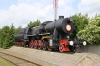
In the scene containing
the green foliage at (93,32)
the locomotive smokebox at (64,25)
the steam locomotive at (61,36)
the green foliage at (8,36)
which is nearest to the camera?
the green foliage at (93,32)

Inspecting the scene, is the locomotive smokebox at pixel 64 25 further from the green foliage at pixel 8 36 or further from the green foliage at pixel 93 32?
the green foliage at pixel 8 36

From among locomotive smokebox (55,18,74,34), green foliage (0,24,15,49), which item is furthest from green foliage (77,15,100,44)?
green foliage (0,24,15,49)

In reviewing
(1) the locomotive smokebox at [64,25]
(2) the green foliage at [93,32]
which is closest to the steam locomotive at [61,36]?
(1) the locomotive smokebox at [64,25]

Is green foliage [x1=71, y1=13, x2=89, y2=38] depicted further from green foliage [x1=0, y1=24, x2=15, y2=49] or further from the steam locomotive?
green foliage [x1=0, y1=24, x2=15, y2=49]

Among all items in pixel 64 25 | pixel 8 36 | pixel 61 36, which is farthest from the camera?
pixel 8 36

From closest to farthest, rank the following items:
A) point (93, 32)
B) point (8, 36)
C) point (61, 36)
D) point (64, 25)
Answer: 1. point (93, 32)
2. point (64, 25)
3. point (61, 36)
4. point (8, 36)

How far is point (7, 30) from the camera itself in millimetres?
40469

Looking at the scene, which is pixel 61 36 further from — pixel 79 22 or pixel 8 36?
pixel 8 36

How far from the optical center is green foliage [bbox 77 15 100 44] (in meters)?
18.3

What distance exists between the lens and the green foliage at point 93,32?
60.1 feet

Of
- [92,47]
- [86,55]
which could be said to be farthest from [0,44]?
[86,55]

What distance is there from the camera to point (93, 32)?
61.8ft

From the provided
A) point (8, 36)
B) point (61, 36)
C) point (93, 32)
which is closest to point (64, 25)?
point (61, 36)

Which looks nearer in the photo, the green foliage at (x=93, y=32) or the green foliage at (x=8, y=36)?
the green foliage at (x=93, y=32)
